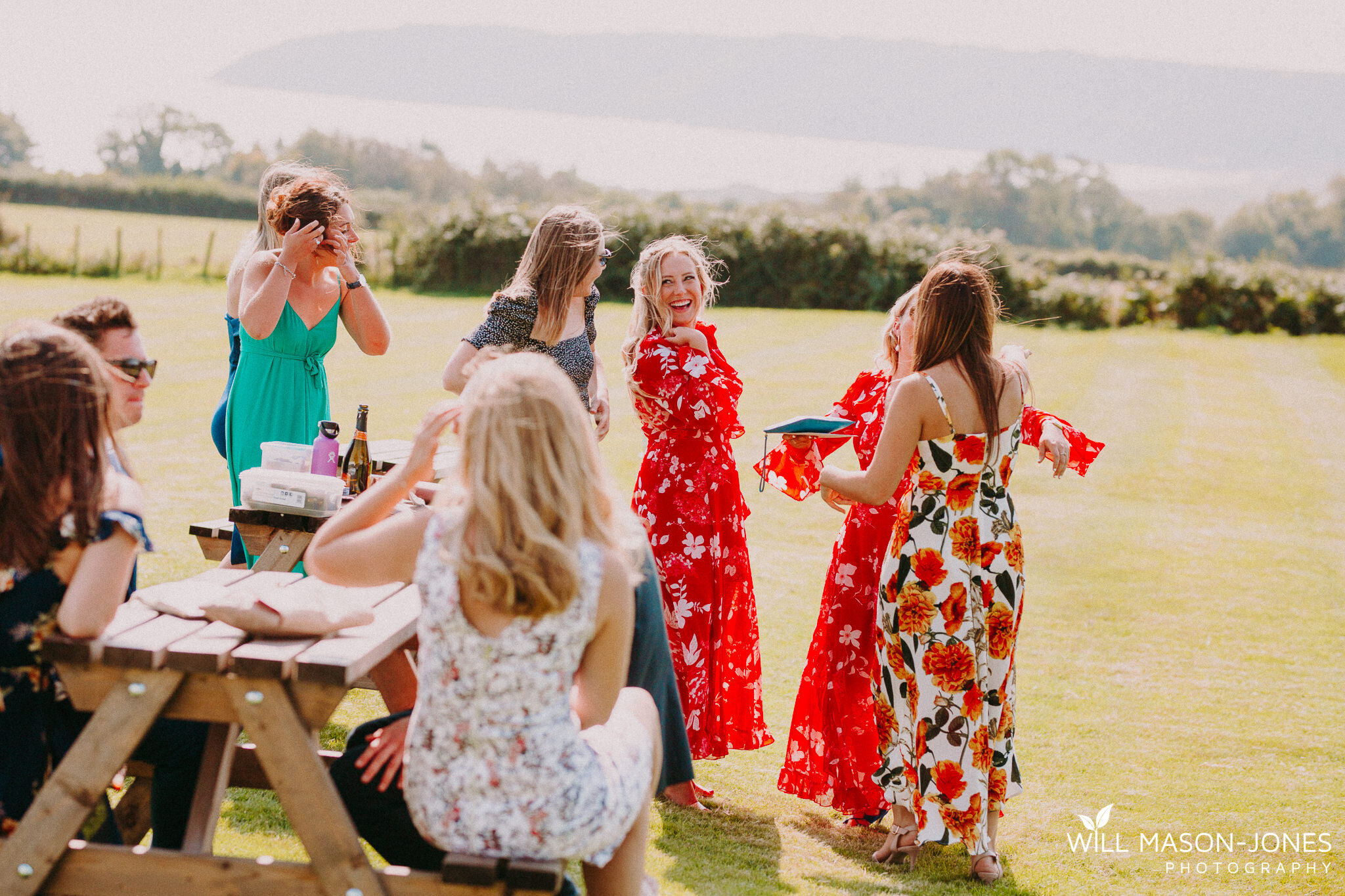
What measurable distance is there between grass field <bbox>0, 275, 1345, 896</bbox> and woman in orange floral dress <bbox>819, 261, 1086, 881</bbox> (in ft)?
1.22

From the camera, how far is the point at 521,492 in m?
2.21

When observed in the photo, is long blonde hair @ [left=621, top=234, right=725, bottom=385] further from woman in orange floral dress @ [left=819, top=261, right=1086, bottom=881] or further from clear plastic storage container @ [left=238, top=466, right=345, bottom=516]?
clear plastic storage container @ [left=238, top=466, right=345, bottom=516]

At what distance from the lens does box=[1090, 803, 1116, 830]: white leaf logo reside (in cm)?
423

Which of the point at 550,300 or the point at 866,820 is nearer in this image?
the point at 866,820

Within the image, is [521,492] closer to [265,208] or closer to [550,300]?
[550,300]

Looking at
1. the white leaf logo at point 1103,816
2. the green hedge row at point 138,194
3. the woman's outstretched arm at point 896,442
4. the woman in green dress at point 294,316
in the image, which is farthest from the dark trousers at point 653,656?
the green hedge row at point 138,194

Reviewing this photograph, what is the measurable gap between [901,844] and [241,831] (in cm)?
218

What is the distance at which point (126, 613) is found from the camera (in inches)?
103

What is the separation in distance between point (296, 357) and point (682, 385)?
1.57m

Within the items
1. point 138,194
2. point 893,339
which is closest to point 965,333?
point 893,339

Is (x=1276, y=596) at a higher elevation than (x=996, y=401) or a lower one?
lower

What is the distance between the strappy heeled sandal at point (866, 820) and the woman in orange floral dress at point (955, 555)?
14.7 inches

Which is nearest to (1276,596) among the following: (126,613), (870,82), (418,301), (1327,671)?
(1327,671)

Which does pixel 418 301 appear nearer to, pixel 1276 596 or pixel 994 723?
pixel 1276 596
